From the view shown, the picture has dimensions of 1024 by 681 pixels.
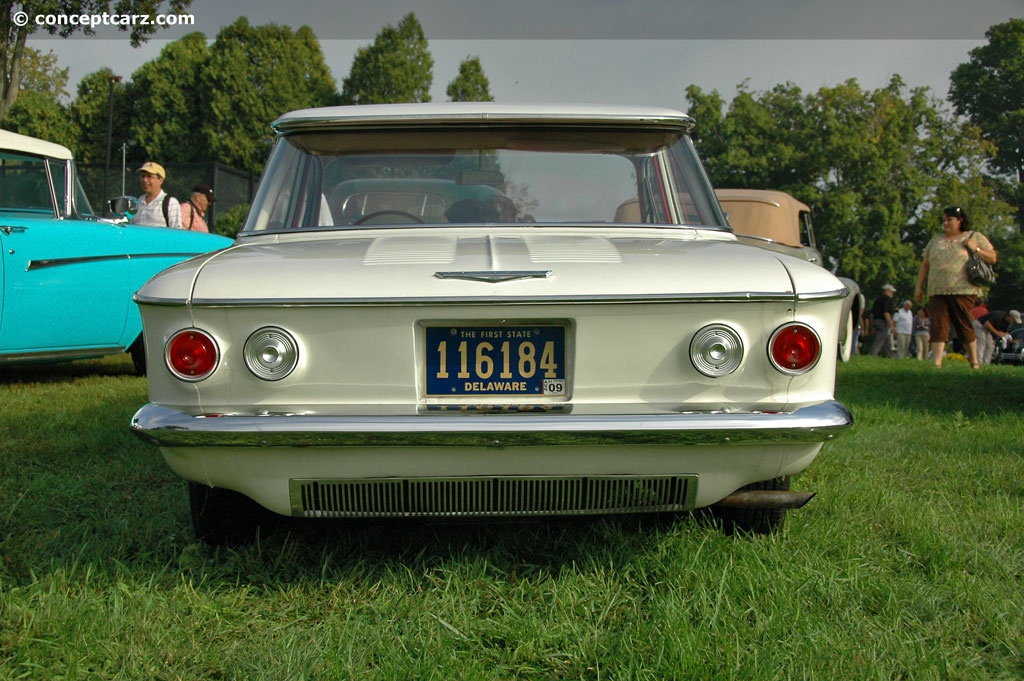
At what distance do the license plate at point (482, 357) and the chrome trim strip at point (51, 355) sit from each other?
481 centimetres

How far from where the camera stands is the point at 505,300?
7.86 ft

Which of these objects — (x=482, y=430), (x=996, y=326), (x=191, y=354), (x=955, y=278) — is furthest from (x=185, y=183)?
(x=482, y=430)

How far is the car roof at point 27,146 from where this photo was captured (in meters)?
6.71

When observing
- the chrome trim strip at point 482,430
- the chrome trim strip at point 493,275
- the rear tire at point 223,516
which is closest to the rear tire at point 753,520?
the chrome trim strip at point 482,430

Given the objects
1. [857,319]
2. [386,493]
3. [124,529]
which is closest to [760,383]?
[386,493]

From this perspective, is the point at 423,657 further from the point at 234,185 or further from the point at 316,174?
the point at 234,185

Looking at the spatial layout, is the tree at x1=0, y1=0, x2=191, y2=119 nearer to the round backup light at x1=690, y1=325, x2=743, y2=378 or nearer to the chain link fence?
the chain link fence

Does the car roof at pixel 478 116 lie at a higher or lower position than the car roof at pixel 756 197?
higher

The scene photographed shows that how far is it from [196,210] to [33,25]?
9.37 metres

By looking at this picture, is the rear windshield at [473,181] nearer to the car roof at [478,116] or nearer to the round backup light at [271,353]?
the car roof at [478,116]

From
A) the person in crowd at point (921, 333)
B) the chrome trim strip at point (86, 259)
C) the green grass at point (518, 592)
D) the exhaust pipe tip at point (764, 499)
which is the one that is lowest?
the person in crowd at point (921, 333)

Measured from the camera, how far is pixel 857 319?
35.9 ft

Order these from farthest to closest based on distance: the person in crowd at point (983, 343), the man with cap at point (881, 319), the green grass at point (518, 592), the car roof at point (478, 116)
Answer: the man with cap at point (881, 319)
the person in crowd at point (983, 343)
the car roof at point (478, 116)
the green grass at point (518, 592)

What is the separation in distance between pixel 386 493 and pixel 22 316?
4.70 metres
